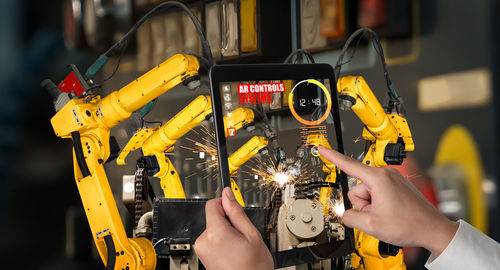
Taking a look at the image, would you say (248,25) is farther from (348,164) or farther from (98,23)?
(348,164)

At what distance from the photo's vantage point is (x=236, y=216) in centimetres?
84

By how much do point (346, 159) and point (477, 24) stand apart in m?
3.74

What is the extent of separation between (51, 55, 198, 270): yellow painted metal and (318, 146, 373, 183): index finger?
2506 millimetres

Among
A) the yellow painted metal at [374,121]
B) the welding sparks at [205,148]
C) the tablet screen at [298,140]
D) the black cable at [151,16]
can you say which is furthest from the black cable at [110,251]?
the yellow painted metal at [374,121]

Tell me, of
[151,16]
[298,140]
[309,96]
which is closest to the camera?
[309,96]

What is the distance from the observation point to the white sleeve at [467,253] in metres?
0.97

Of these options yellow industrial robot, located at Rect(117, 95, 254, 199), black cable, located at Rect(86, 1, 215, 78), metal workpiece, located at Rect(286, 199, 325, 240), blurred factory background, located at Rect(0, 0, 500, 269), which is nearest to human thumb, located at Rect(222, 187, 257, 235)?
metal workpiece, located at Rect(286, 199, 325, 240)

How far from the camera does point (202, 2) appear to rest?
13.3 ft

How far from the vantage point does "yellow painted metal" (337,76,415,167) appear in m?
3.65

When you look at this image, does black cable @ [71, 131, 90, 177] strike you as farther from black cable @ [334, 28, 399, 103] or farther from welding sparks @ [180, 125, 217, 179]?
black cable @ [334, 28, 399, 103]

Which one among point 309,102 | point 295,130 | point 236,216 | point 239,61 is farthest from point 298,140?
point 239,61

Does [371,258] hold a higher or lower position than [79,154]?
lower

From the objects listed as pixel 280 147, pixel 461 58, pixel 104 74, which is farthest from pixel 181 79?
pixel 461 58

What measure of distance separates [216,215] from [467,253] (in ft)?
1.57
